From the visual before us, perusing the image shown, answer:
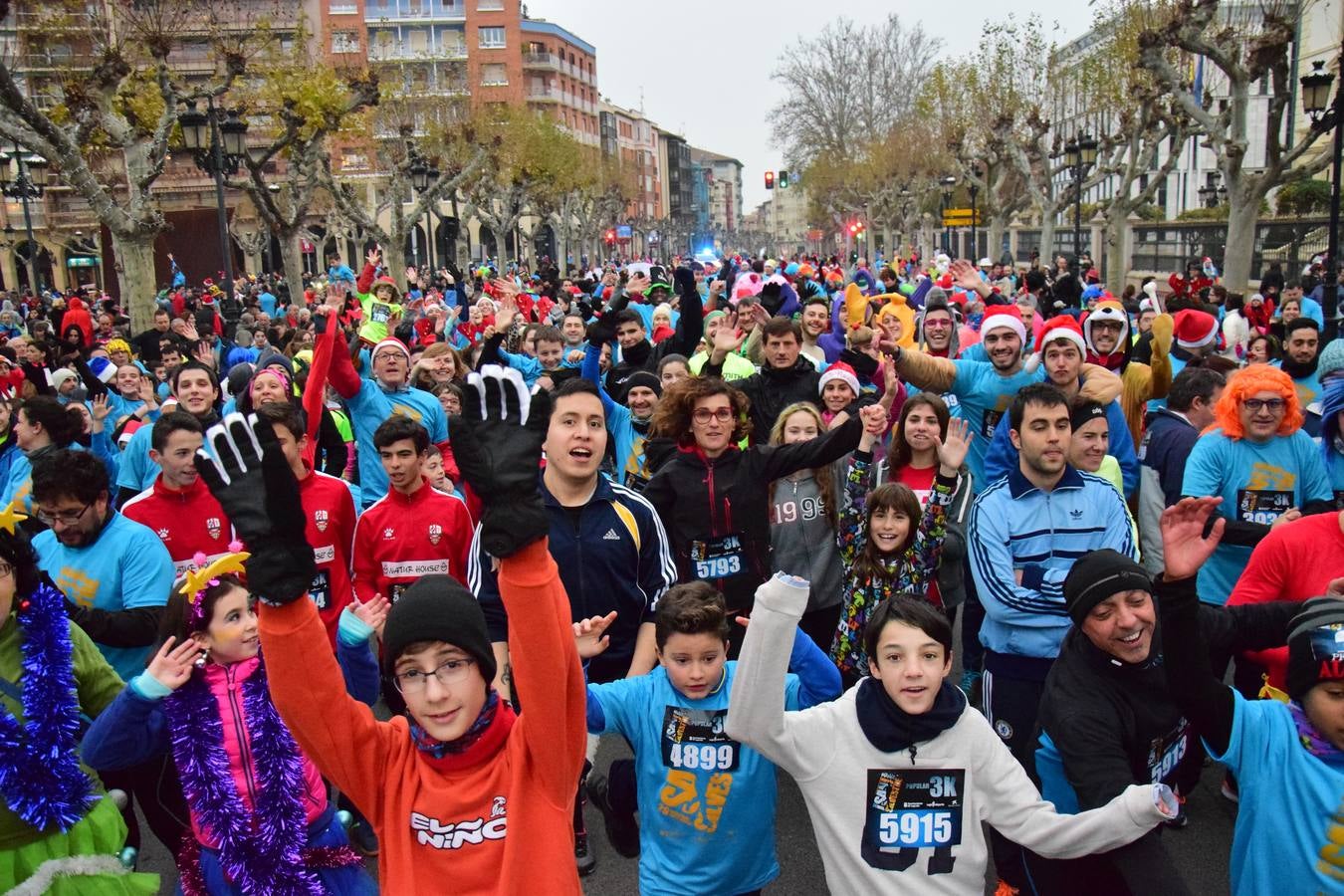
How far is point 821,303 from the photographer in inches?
339

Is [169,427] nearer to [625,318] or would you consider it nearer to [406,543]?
[406,543]

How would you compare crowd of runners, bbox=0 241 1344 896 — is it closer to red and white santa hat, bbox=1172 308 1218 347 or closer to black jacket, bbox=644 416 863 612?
black jacket, bbox=644 416 863 612

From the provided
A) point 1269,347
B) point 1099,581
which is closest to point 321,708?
point 1099,581

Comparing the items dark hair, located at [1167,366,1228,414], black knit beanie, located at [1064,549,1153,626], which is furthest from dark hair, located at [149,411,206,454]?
dark hair, located at [1167,366,1228,414]

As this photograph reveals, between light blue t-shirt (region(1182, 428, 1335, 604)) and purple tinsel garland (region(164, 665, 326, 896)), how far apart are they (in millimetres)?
4054

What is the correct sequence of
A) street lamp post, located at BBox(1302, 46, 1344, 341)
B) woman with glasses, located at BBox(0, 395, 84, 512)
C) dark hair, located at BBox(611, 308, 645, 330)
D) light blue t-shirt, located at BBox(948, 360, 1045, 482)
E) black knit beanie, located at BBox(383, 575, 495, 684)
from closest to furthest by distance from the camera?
black knit beanie, located at BBox(383, 575, 495, 684)
woman with glasses, located at BBox(0, 395, 84, 512)
light blue t-shirt, located at BBox(948, 360, 1045, 482)
dark hair, located at BBox(611, 308, 645, 330)
street lamp post, located at BBox(1302, 46, 1344, 341)

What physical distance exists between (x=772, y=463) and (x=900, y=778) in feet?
6.81

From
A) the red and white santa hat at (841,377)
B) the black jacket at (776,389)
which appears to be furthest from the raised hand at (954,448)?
the black jacket at (776,389)

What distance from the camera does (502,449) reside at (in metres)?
1.93

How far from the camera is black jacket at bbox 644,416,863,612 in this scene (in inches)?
179

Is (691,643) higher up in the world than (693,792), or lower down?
higher up

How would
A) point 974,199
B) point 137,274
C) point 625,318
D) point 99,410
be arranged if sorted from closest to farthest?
point 99,410, point 625,318, point 137,274, point 974,199

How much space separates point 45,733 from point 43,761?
0.08 metres

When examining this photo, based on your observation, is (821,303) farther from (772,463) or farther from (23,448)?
(23,448)
